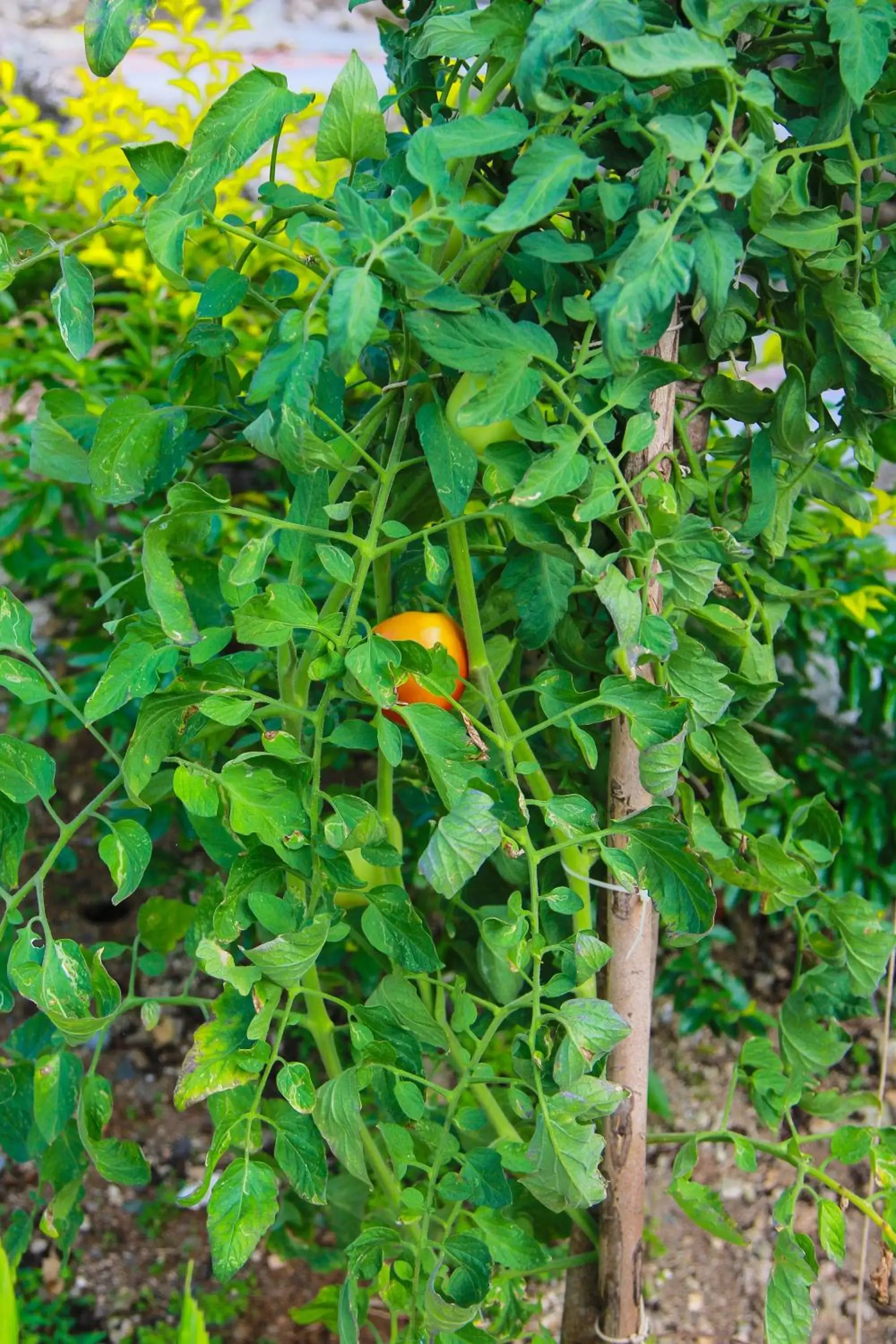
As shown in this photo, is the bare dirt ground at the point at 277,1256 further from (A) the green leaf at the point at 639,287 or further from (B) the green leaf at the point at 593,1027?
(A) the green leaf at the point at 639,287

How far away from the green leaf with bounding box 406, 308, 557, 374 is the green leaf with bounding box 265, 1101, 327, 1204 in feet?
1.43

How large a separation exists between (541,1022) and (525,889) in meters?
0.19

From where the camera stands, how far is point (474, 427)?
65 cm

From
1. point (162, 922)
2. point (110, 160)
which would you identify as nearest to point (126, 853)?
point (162, 922)

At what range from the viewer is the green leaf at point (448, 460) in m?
0.65

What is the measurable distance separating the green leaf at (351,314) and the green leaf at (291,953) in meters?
0.29

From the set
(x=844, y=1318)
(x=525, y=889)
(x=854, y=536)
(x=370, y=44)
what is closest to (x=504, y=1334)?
(x=525, y=889)

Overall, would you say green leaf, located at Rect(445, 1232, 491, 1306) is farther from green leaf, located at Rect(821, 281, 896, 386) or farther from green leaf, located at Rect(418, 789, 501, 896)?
green leaf, located at Rect(821, 281, 896, 386)

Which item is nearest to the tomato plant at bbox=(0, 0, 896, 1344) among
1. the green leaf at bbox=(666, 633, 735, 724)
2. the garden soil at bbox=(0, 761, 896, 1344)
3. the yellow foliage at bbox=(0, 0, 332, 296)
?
the green leaf at bbox=(666, 633, 735, 724)

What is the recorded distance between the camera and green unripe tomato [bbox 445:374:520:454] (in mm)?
659

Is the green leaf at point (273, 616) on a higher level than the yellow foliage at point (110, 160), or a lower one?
higher

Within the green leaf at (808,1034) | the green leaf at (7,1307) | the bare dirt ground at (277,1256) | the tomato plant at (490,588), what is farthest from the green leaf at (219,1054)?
the bare dirt ground at (277,1256)

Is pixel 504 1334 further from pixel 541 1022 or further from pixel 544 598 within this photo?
pixel 544 598

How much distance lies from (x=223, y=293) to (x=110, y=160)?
1212 millimetres
